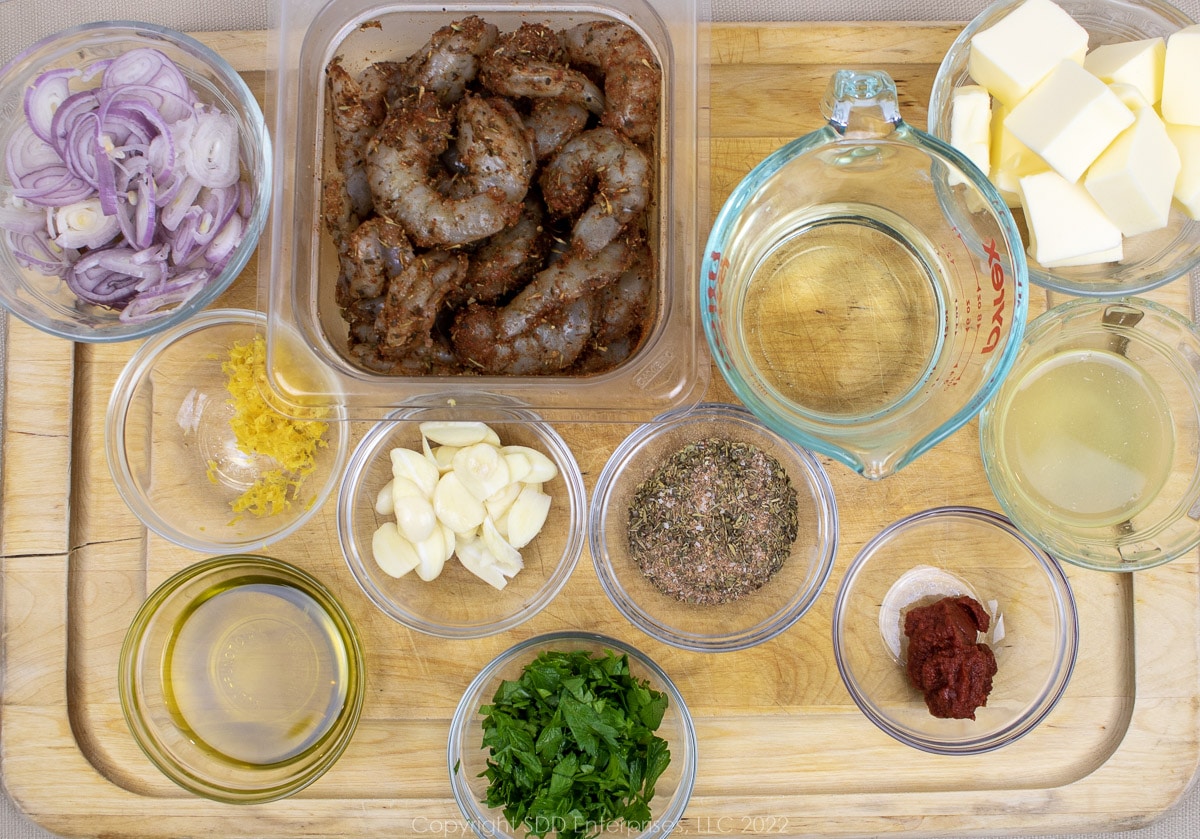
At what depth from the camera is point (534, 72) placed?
4.71ft

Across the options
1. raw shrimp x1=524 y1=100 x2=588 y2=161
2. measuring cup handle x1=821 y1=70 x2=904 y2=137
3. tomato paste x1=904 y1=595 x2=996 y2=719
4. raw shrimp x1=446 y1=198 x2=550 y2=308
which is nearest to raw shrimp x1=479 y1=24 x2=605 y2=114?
raw shrimp x1=524 y1=100 x2=588 y2=161

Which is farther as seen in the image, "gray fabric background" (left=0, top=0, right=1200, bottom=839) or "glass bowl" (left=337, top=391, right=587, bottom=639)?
"gray fabric background" (left=0, top=0, right=1200, bottom=839)

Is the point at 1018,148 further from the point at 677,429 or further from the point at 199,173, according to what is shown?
the point at 199,173

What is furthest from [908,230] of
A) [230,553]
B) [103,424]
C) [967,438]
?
[103,424]

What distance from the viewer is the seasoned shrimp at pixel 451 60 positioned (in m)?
1.46

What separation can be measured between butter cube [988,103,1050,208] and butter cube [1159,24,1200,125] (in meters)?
0.24

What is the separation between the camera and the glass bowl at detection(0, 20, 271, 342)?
155 centimetres

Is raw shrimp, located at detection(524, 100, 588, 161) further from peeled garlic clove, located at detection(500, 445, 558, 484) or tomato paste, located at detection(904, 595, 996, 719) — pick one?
tomato paste, located at detection(904, 595, 996, 719)

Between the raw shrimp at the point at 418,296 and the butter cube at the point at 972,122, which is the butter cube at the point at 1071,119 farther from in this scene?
the raw shrimp at the point at 418,296

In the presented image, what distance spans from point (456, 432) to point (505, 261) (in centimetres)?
35


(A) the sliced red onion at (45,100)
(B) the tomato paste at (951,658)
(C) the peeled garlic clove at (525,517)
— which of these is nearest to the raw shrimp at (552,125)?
(C) the peeled garlic clove at (525,517)

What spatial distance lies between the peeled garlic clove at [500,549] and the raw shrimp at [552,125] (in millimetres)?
694

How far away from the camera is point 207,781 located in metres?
1.67

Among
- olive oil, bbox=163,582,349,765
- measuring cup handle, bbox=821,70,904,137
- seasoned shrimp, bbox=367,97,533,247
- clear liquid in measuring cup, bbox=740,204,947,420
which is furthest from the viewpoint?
olive oil, bbox=163,582,349,765
